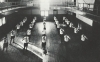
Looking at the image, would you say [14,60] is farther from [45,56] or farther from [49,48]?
[49,48]

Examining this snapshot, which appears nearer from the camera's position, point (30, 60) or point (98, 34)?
point (30, 60)

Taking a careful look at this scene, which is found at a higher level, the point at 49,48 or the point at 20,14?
the point at 20,14

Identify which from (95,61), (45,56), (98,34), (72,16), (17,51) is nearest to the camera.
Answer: (95,61)

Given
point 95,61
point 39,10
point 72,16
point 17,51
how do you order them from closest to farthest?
1. point 95,61
2. point 17,51
3. point 72,16
4. point 39,10

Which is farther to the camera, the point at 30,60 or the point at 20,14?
the point at 20,14

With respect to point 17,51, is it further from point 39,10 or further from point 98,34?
point 39,10

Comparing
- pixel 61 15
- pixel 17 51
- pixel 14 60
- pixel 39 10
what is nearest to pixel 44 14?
pixel 39 10

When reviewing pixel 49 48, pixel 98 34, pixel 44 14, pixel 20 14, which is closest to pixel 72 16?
pixel 44 14

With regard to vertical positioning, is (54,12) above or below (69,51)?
above

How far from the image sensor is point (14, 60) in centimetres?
504

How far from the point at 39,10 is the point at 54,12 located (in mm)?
1957

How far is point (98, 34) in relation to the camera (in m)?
8.02

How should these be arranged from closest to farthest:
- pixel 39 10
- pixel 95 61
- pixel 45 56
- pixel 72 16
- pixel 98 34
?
1. pixel 95 61
2. pixel 45 56
3. pixel 98 34
4. pixel 72 16
5. pixel 39 10

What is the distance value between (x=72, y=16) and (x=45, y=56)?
11505mm
